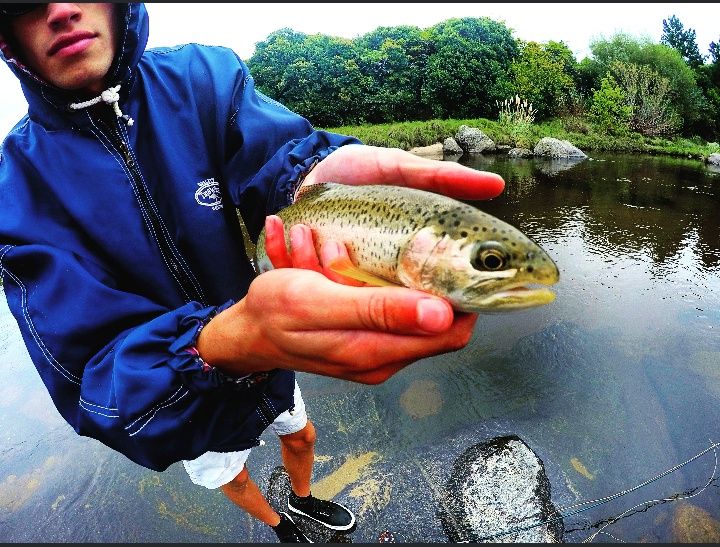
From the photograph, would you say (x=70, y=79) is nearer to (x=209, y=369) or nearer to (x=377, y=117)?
(x=209, y=369)

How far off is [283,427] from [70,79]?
97.3 inches

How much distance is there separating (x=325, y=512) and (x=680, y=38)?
2553 inches

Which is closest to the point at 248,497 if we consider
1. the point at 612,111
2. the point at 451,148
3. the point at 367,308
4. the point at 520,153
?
the point at 367,308

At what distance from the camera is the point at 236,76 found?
2.70m

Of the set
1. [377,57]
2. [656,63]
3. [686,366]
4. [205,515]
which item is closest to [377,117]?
[377,57]

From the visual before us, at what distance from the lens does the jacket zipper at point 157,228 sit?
2.27 m

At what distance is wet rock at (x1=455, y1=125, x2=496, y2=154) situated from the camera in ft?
85.0

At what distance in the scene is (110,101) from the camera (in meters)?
2.21

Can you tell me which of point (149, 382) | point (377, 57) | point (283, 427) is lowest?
point (283, 427)

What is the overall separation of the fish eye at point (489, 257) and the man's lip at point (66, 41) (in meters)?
2.07

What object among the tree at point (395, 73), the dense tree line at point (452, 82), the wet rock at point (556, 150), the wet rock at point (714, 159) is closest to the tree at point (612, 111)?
the dense tree line at point (452, 82)

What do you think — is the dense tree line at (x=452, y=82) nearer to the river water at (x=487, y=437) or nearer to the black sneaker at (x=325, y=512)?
the river water at (x=487, y=437)

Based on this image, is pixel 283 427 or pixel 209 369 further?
pixel 283 427

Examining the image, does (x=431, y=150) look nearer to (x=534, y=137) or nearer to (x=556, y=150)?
(x=556, y=150)
